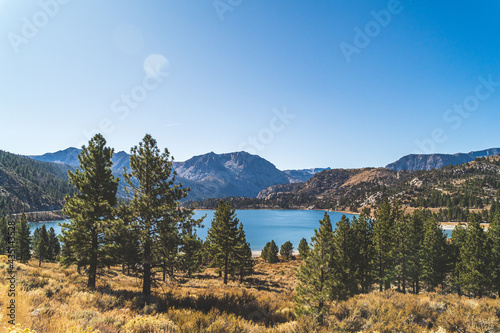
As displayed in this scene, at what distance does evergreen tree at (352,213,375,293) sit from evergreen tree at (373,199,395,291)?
0.84 meters

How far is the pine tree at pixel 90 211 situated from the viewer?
16094 mm

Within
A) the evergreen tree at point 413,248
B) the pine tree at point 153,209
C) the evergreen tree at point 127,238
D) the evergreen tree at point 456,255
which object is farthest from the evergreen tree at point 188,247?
the evergreen tree at point 456,255

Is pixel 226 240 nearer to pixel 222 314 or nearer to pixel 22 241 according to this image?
pixel 222 314

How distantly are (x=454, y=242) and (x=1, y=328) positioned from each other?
49.1 meters

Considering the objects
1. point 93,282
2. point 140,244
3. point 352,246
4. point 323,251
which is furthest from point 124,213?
point 352,246

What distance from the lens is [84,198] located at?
16.9 meters

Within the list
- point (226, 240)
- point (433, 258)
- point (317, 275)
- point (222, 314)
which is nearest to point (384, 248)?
point (433, 258)

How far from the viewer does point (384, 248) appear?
2995 centimetres

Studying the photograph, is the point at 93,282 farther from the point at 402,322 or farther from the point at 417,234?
the point at 417,234

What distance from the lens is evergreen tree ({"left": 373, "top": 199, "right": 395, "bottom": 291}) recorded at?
1171 inches

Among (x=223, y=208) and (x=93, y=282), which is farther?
(x=223, y=208)

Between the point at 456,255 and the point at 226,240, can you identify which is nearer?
the point at 226,240

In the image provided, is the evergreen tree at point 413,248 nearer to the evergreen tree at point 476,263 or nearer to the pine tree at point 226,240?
the evergreen tree at point 476,263

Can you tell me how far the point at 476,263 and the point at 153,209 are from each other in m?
34.0
